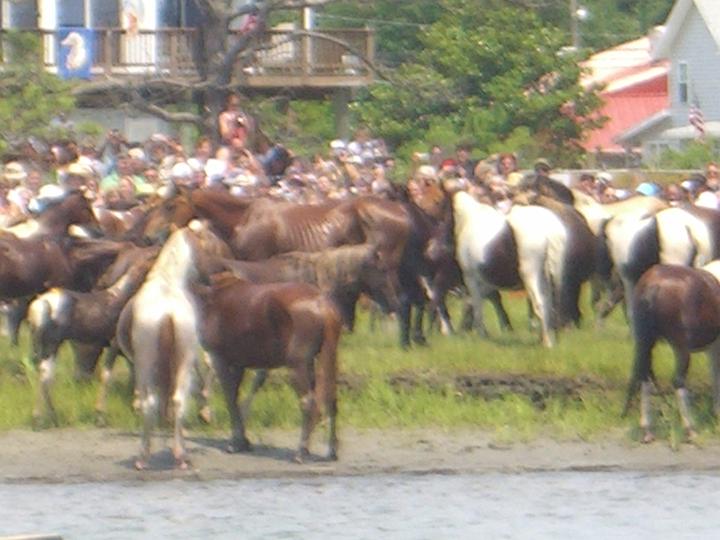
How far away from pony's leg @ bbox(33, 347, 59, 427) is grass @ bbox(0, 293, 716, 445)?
0.17 m

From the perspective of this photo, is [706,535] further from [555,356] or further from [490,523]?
[555,356]

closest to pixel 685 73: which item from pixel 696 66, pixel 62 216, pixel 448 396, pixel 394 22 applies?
pixel 696 66

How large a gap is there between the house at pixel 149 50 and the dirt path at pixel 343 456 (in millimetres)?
16747

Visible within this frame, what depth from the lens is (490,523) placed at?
17.9 m

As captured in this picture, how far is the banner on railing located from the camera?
3806cm

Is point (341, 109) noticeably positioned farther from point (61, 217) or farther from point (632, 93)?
point (632, 93)

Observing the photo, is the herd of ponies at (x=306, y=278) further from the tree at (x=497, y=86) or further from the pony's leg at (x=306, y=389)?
the tree at (x=497, y=86)

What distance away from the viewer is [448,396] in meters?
22.0

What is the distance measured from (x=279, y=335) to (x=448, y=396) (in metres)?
3.73

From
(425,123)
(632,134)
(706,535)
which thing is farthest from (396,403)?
(632,134)

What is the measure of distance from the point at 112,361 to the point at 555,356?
15.2ft

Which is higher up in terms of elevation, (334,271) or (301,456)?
(334,271)

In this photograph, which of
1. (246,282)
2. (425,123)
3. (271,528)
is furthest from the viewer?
(425,123)

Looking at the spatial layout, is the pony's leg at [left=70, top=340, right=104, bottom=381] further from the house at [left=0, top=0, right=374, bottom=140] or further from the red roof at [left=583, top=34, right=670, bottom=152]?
the red roof at [left=583, top=34, right=670, bottom=152]
